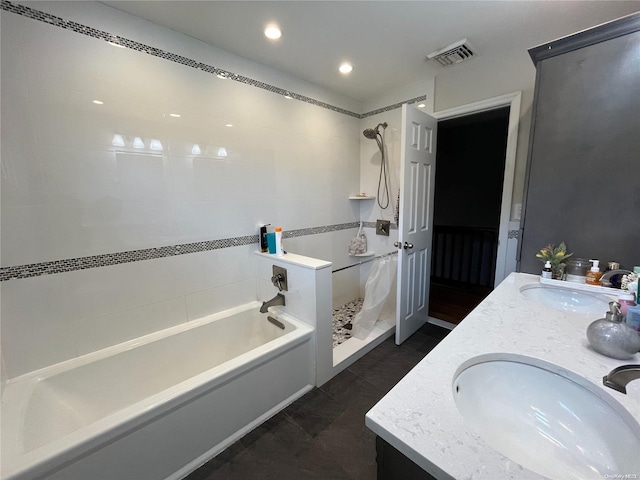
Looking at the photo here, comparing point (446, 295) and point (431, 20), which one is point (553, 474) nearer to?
point (431, 20)

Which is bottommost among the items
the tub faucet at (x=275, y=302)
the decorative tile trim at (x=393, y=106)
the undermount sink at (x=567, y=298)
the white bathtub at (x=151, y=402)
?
the white bathtub at (x=151, y=402)

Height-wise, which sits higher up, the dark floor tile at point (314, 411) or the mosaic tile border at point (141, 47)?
the mosaic tile border at point (141, 47)

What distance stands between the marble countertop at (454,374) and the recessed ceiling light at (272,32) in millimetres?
1957

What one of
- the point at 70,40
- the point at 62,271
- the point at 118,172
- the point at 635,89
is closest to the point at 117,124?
the point at 118,172

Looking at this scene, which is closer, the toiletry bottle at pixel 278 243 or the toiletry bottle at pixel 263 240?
the toiletry bottle at pixel 278 243

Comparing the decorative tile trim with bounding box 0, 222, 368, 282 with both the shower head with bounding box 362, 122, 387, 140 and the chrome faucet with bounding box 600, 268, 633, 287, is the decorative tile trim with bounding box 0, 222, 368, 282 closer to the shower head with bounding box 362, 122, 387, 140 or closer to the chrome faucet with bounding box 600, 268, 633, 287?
the shower head with bounding box 362, 122, 387, 140

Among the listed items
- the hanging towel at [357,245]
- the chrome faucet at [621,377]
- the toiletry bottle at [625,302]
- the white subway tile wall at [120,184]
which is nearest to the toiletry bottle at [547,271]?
the toiletry bottle at [625,302]

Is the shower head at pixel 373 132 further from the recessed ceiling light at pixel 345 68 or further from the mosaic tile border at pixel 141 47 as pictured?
the recessed ceiling light at pixel 345 68

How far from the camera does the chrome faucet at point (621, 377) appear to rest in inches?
25.6

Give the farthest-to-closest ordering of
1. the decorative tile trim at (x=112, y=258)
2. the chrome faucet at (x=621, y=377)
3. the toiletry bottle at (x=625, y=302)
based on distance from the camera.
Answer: the decorative tile trim at (x=112, y=258)
the toiletry bottle at (x=625, y=302)
the chrome faucet at (x=621, y=377)

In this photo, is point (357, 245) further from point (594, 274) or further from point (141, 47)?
point (141, 47)

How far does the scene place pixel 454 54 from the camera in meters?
1.92

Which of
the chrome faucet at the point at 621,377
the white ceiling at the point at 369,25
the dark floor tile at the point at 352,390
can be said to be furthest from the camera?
the dark floor tile at the point at 352,390

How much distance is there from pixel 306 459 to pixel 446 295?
9.11ft
